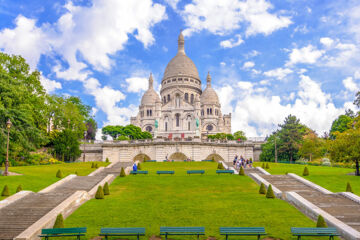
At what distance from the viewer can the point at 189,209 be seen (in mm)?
17828

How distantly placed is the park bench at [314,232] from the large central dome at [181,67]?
9356 cm

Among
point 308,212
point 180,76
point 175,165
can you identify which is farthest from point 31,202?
point 180,76

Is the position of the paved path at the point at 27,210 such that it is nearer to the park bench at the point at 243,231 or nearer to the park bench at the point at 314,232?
the park bench at the point at 243,231

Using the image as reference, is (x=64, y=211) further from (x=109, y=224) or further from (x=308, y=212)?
(x=308, y=212)

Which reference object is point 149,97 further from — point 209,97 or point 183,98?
point 209,97

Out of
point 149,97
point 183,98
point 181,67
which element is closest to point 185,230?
point 183,98

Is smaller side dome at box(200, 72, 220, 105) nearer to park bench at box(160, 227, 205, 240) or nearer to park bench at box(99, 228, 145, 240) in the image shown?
park bench at box(160, 227, 205, 240)

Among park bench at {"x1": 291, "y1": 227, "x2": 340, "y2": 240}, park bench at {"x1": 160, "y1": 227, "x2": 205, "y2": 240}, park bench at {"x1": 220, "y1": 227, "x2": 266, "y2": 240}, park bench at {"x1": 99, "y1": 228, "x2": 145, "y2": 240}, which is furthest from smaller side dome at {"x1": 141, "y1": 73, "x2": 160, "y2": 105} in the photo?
park bench at {"x1": 291, "y1": 227, "x2": 340, "y2": 240}

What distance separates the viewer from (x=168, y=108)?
88250 millimetres

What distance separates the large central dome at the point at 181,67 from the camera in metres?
106

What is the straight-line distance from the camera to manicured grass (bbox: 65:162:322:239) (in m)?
15.4

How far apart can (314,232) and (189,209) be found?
23.1 ft

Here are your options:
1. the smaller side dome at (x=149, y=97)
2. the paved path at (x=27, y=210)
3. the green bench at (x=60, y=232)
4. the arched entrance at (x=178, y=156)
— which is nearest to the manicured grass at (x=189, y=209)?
the green bench at (x=60, y=232)

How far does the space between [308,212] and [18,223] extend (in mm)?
15826
